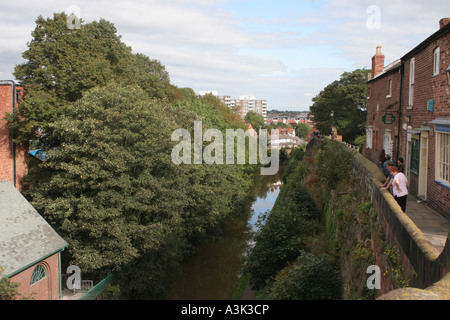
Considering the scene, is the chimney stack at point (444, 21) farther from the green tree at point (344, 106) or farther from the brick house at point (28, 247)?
the green tree at point (344, 106)

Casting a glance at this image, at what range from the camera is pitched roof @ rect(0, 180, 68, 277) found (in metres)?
15.4

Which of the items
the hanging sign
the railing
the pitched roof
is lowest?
the railing

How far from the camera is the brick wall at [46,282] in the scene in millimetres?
15742

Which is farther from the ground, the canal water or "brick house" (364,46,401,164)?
"brick house" (364,46,401,164)

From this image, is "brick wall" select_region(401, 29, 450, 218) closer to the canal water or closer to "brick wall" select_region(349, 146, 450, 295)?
"brick wall" select_region(349, 146, 450, 295)

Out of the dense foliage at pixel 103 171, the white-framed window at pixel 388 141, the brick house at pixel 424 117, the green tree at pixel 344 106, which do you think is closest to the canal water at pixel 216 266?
the dense foliage at pixel 103 171

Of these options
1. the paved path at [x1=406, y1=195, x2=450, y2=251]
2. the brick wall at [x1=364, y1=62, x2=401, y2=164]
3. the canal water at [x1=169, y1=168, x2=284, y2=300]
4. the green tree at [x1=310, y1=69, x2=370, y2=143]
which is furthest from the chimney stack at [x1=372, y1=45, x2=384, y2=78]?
the paved path at [x1=406, y1=195, x2=450, y2=251]

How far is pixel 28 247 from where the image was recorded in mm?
16422

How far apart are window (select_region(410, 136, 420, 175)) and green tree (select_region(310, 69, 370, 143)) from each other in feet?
81.9

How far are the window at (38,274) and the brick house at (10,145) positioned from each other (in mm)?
9620

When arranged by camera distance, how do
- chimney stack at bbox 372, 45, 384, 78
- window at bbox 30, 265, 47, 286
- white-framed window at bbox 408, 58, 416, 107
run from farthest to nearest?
chimney stack at bbox 372, 45, 384, 78 < window at bbox 30, 265, 47, 286 < white-framed window at bbox 408, 58, 416, 107

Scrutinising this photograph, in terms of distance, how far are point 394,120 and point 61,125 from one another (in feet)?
52.7
